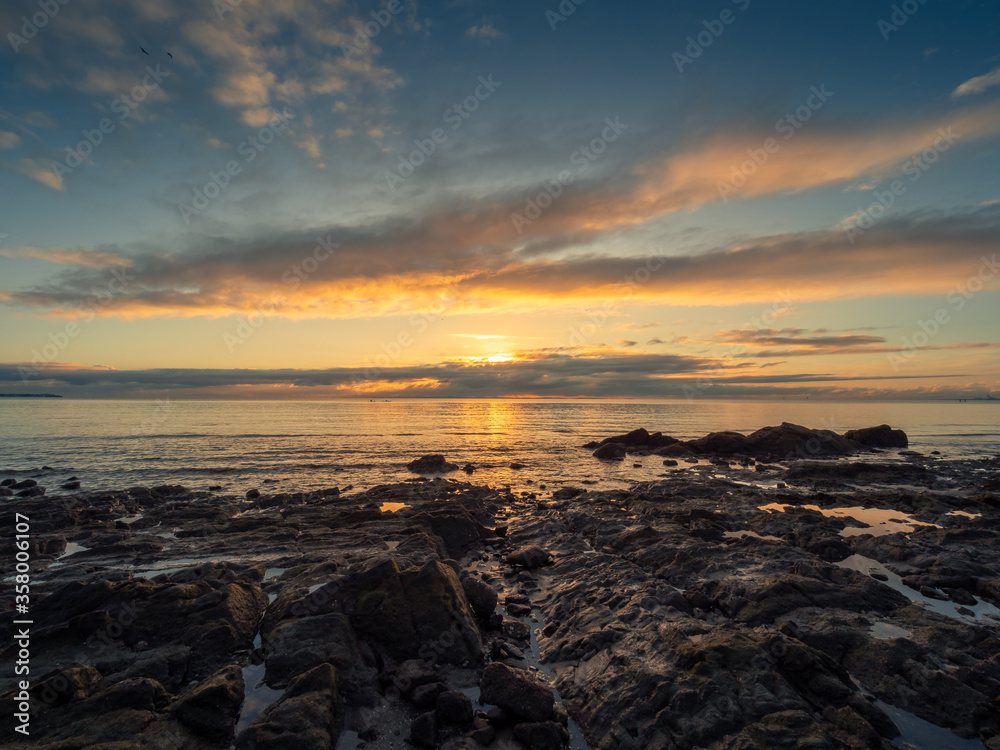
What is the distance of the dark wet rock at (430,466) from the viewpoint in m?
40.9

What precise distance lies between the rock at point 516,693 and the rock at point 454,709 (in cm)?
50

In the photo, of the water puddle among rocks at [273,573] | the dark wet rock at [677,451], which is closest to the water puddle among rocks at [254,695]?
the water puddle among rocks at [273,573]

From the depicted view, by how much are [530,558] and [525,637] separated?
507 cm

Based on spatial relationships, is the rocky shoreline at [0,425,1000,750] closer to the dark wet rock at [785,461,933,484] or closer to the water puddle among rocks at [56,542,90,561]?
the water puddle among rocks at [56,542,90,561]

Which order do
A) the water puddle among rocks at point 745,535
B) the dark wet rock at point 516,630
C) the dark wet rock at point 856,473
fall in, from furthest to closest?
the dark wet rock at point 856,473
the water puddle among rocks at point 745,535
the dark wet rock at point 516,630

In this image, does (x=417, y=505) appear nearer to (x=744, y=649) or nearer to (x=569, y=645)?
(x=569, y=645)

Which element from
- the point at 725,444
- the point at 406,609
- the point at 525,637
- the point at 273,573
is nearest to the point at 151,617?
the point at 273,573

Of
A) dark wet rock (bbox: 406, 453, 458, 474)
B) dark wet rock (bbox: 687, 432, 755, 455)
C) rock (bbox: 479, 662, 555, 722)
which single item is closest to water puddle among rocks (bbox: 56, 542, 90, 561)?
rock (bbox: 479, 662, 555, 722)

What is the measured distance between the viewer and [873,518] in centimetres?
2116

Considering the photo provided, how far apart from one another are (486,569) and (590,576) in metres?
4.20

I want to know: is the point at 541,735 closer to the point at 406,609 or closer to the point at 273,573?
the point at 406,609

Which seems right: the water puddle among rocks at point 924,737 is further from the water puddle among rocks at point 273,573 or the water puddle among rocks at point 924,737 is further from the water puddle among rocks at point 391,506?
the water puddle among rocks at point 391,506

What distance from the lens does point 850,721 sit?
22.2 ft

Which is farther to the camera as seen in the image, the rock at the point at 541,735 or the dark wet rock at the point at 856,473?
the dark wet rock at the point at 856,473
